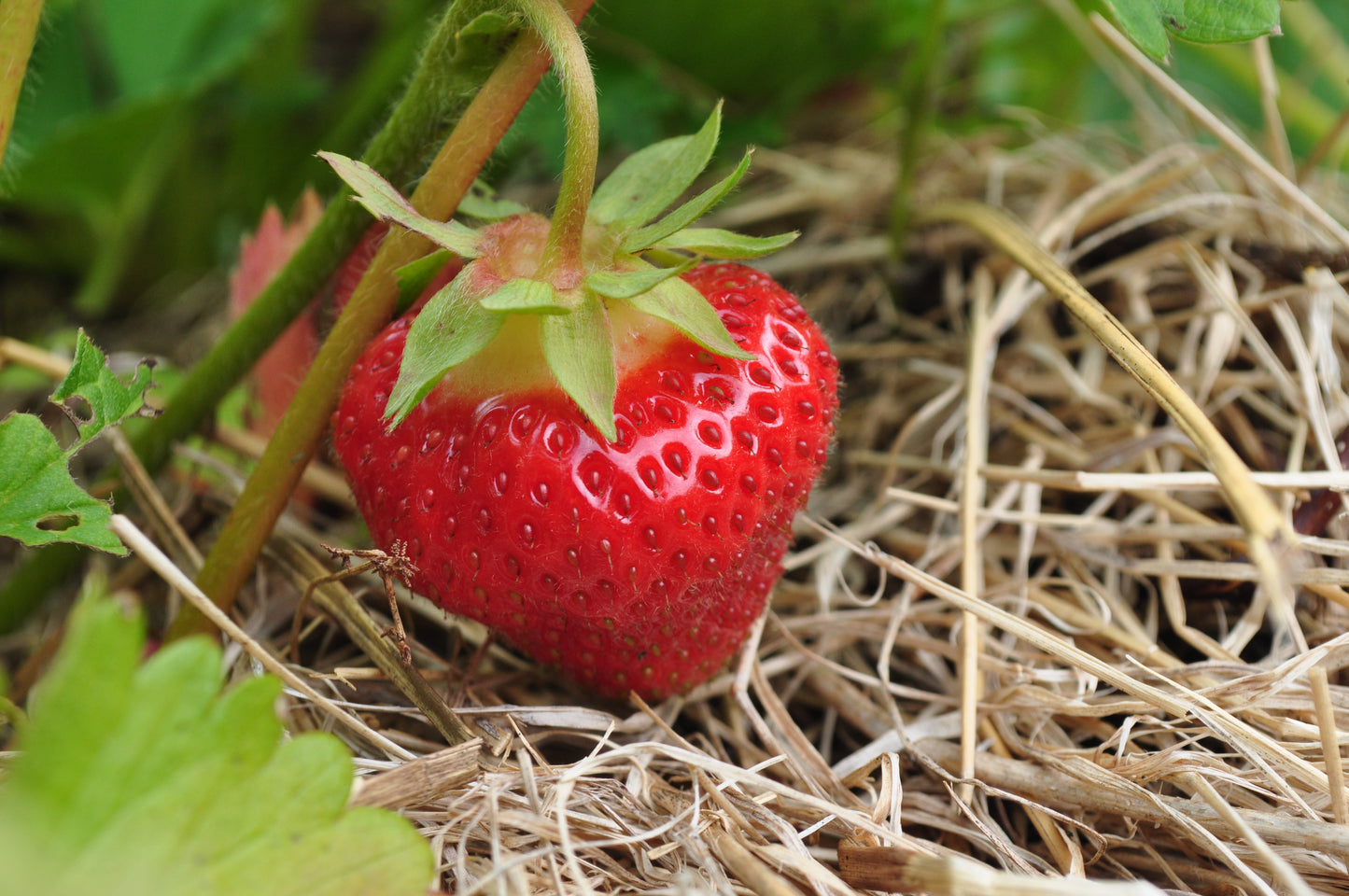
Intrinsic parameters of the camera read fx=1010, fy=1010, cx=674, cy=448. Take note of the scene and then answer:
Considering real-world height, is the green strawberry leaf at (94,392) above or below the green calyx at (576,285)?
below

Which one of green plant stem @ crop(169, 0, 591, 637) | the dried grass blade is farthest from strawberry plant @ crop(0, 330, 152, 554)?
the dried grass blade

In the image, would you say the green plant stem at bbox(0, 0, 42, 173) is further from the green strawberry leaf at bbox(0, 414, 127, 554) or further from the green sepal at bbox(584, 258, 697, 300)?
the green sepal at bbox(584, 258, 697, 300)

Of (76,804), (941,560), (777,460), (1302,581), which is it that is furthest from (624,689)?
(1302,581)

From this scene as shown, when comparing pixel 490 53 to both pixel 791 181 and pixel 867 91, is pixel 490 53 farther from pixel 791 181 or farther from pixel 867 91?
pixel 867 91

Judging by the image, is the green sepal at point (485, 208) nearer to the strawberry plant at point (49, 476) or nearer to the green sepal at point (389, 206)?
the green sepal at point (389, 206)

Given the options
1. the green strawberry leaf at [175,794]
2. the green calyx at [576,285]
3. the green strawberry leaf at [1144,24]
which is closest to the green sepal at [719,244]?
the green calyx at [576,285]

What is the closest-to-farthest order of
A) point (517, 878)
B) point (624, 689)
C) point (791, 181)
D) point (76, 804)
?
point (76, 804) < point (517, 878) < point (624, 689) < point (791, 181)
